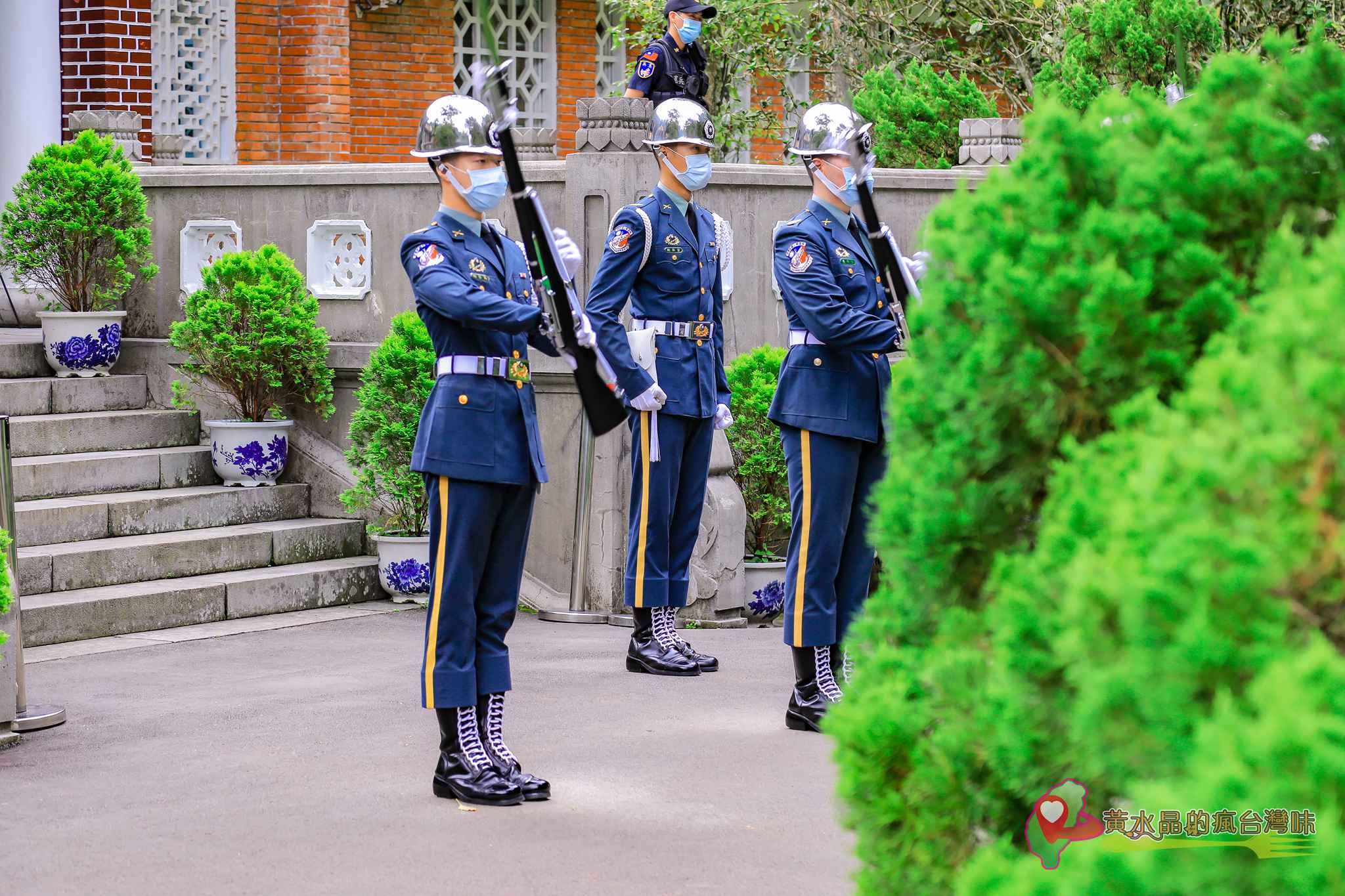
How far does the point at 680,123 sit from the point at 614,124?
1445mm

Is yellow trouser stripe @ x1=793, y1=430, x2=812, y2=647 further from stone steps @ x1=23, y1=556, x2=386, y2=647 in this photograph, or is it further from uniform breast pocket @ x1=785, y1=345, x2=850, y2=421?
stone steps @ x1=23, y1=556, x2=386, y2=647

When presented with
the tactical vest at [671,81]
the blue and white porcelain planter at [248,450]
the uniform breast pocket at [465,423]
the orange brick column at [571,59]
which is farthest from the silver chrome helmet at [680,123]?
the orange brick column at [571,59]

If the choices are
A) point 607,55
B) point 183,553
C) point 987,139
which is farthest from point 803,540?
point 607,55

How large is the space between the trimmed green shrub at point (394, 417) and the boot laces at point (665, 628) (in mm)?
1573

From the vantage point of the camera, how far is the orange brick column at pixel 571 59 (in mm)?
16141

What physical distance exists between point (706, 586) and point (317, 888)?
12.9ft

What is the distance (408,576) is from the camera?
8031 mm

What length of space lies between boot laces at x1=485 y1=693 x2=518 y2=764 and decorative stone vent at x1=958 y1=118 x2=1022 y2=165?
19.4 ft

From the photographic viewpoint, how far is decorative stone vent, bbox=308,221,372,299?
8531 millimetres

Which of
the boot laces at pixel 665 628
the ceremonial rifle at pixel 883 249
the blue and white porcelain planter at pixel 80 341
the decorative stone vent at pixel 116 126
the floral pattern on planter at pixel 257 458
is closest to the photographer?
the ceremonial rifle at pixel 883 249

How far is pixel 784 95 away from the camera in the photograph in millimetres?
14234

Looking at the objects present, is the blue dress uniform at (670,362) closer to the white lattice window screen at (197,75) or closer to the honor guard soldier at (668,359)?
the honor guard soldier at (668,359)

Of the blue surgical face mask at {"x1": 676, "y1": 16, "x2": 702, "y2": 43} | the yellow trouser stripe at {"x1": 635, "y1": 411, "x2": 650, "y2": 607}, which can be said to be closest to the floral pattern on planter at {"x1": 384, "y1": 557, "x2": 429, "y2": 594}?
the yellow trouser stripe at {"x1": 635, "y1": 411, "x2": 650, "y2": 607}

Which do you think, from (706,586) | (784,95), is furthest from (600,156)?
(784,95)
